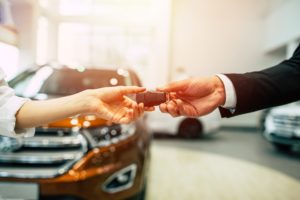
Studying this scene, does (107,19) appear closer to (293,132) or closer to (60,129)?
(60,129)

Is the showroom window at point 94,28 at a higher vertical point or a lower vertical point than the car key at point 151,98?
higher

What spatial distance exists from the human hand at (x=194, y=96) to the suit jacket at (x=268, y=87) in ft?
0.14

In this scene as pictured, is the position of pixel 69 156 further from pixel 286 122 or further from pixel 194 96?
pixel 286 122

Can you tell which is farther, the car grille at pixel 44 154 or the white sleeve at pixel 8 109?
the car grille at pixel 44 154

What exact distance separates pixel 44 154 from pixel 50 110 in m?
0.72

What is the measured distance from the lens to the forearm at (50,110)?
63cm

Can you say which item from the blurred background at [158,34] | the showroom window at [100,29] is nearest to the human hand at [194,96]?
the blurred background at [158,34]

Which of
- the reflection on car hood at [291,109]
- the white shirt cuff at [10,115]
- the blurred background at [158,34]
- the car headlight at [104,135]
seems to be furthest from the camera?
the reflection on car hood at [291,109]

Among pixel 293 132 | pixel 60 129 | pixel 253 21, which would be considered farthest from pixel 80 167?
pixel 293 132

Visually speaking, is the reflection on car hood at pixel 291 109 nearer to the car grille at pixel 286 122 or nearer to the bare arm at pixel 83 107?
the car grille at pixel 286 122

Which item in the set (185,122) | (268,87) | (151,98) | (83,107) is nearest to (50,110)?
(83,107)

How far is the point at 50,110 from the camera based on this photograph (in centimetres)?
64

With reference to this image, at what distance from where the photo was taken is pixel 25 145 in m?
1.27

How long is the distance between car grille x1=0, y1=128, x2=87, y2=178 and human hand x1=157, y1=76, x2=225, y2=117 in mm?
714
